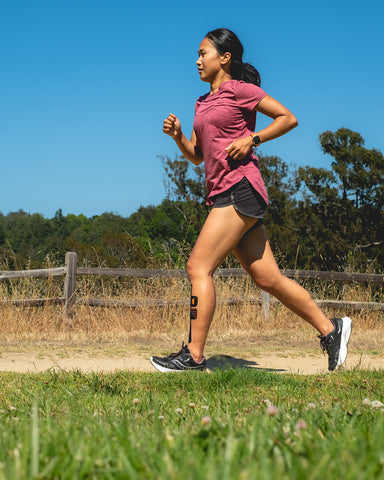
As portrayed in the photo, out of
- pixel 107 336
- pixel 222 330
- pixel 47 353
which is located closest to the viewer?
pixel 47 353

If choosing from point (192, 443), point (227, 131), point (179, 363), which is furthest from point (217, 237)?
point (192, 443)

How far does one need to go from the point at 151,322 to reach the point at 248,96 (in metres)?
4.81

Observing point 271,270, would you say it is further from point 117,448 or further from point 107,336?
point 107,336

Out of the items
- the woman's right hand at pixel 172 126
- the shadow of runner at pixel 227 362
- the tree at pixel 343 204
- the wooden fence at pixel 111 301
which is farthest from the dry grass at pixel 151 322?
the tree at pixel 343 204

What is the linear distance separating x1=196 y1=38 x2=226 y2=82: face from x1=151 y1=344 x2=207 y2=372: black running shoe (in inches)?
81.0

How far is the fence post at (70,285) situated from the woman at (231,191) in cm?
515

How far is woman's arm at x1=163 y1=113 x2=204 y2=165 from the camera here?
4.42m

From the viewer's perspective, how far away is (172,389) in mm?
3373

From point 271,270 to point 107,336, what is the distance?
3.85m

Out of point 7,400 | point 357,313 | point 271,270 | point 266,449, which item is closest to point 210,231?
point 271,270

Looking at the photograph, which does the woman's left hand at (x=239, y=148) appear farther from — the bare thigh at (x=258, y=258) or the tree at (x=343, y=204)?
the tree at (x=343, y=204)

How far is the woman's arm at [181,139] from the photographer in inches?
174

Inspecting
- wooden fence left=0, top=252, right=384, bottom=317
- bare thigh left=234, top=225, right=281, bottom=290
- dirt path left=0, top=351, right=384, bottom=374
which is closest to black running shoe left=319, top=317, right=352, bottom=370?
dirt path left=0, top=351, right=384, bottom=374

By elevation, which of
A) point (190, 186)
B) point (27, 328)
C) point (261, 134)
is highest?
point (190, 186)
